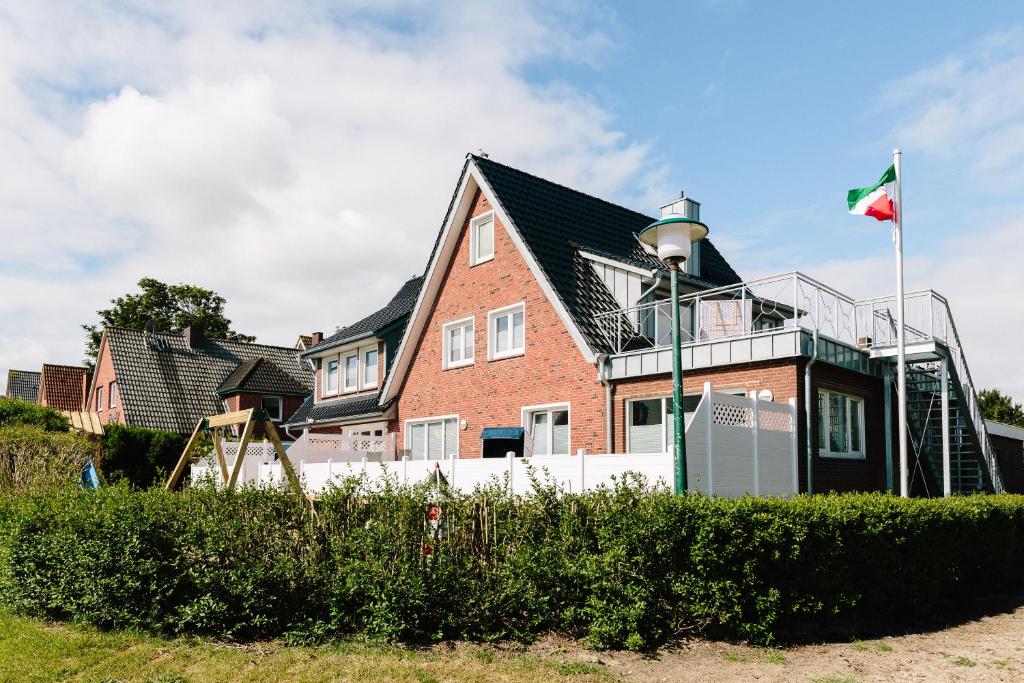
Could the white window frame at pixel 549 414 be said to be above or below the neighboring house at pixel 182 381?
below

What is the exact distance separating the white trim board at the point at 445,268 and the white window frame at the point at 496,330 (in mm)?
1078

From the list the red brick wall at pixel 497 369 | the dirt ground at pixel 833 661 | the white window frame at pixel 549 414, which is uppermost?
the red brick wall at pixel 497 369

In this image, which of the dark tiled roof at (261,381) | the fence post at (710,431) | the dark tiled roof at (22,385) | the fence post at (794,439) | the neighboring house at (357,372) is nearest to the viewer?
the fence post at (710,431)

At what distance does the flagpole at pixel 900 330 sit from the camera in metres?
14.9

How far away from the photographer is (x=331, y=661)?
24.2 ft

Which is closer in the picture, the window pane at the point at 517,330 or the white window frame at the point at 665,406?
the white window frame at the point at 665,406

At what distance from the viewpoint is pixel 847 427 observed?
52.9 ft

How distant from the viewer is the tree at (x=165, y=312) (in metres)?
62.7

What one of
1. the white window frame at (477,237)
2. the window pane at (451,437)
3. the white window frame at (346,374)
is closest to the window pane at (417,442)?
the window pane at (451,437)

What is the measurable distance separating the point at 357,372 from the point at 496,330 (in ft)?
27.0

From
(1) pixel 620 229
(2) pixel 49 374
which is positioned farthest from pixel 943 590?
(2) pixel 49 374

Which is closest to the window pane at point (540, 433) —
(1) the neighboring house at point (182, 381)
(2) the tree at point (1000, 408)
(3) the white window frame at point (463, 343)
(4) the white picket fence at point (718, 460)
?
(3) the white window frame at point (463, 343)

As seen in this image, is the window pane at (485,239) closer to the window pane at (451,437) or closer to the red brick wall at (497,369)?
the red brick wall at (497,369)

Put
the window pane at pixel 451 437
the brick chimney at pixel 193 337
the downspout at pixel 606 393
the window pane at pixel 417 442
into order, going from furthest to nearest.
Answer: the brick chimney at pixel 193 337, the window pane at pixel 417 442, the window pane at pixel 451 437, the downspout at pixel 606 393
